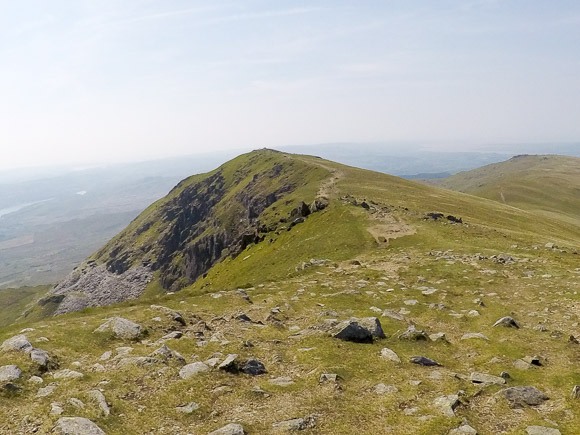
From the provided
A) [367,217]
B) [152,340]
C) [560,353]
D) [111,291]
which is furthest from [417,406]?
[111,291]

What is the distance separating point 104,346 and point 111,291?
198259 mm

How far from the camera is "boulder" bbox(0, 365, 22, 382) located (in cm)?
1445

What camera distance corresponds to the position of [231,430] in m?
12.5

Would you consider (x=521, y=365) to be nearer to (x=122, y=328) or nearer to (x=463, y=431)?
(x=463, y=431)

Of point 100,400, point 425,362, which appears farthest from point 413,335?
point 100,400

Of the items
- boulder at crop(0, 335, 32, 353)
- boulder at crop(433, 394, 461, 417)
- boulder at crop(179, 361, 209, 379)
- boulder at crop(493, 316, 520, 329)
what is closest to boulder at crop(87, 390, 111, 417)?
boulder at crop(179, 361, 209, 379)

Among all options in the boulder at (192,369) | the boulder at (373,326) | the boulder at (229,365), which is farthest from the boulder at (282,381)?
the boulder at (373,326)

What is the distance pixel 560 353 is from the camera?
18984mm

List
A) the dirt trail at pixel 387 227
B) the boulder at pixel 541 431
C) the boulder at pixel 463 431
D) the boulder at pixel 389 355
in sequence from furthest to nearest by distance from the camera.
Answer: the dirt trail at pixel 387 227, the boulder at pixel 389 355, the boulder at pixel 463 431, the boulder at pixel 541 431

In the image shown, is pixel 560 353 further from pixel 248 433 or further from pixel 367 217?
pixel 367 217

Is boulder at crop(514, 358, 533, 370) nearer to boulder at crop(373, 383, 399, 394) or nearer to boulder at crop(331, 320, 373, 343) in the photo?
boulder at crop(373, 383, 399, 394)

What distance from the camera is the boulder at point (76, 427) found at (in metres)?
11.7

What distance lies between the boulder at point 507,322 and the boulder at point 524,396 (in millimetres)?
8835

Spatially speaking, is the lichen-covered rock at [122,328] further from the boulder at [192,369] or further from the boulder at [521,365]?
the boulder at [521,365]
